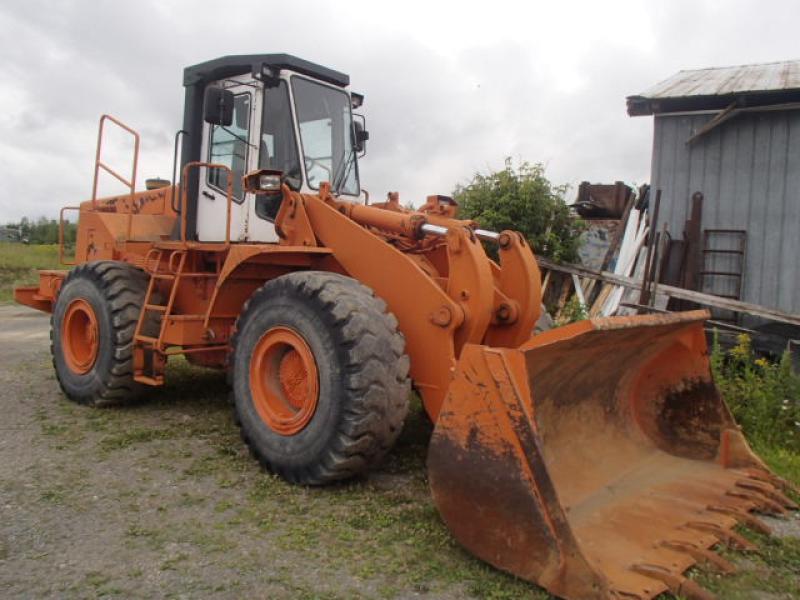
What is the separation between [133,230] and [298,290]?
3.20 meters

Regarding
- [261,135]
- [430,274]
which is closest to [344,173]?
[261,135]

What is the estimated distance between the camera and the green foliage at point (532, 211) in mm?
10469

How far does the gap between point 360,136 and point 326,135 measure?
48 cm

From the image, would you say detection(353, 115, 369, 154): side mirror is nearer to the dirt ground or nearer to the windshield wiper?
the windshield wiper

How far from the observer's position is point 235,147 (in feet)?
19.1

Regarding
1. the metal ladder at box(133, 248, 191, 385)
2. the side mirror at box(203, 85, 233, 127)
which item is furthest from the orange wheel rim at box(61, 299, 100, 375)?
the side mirror at box(203, 85, 233, 127)

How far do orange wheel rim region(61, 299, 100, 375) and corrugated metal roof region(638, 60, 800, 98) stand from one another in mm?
7386

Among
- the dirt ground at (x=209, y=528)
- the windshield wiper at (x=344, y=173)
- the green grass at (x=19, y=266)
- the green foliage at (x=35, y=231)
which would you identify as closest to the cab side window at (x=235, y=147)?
the windshield wiper at (x=344, y=173)

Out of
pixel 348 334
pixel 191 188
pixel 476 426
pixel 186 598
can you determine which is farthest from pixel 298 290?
pixel 191 188

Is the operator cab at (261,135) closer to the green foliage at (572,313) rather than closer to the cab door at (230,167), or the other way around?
the cab door at (230,167)

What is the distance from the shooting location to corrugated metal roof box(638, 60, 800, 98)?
28.7 ft

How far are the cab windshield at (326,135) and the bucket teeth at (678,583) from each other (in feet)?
12.5

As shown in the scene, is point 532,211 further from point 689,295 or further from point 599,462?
point 599,462

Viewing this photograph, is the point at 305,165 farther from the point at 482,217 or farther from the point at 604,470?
the point at 482,217
